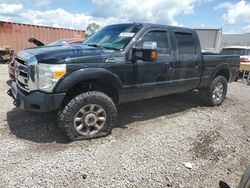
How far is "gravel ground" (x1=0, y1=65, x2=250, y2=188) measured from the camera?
3146mm

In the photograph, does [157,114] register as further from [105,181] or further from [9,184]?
[9,184]

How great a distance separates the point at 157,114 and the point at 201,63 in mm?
1576

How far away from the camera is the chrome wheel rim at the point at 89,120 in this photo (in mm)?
4008

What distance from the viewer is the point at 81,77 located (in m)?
3.82

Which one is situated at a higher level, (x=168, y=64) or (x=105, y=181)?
(x=168, y=64)

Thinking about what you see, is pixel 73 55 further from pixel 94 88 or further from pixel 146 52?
pixel 146 52

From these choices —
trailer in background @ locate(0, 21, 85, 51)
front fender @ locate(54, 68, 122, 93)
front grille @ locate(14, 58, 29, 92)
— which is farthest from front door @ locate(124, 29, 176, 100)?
trailer in background @ locate(0, 21, 85, 51)

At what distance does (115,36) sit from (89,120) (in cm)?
177

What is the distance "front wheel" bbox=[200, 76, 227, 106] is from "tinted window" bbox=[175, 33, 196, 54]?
3.92ft

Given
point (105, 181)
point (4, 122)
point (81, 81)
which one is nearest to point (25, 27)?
point (4, 122)

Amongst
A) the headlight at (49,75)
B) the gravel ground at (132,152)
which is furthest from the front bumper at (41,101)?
the gravel ground at (132,152)

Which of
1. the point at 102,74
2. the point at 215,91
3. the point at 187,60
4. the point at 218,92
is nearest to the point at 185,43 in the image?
the point at 187,60

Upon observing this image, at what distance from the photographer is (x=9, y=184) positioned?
9.61 feet

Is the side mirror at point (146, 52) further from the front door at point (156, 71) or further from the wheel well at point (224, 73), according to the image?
the wheel well at point (224, 73)
